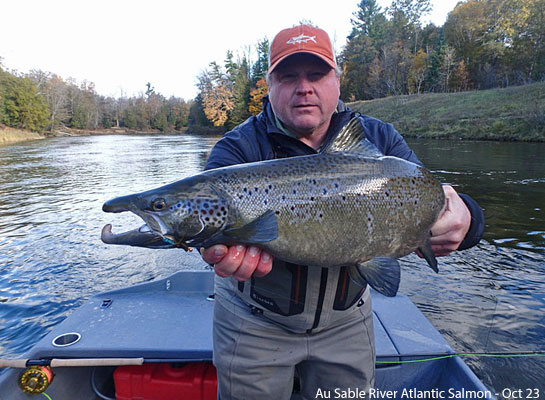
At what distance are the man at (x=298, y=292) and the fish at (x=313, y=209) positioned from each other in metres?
0.18

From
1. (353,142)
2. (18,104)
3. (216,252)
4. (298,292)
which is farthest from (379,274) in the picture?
(18,104)

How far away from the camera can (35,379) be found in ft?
9.94

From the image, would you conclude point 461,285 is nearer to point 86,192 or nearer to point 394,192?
point 394,192

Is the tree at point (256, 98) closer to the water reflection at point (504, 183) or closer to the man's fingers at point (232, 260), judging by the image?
the water reflection at point (504, 183)

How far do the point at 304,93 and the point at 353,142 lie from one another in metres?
0.46

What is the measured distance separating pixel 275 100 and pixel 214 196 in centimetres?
86

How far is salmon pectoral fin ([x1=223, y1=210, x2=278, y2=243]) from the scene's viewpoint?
81.4 inches

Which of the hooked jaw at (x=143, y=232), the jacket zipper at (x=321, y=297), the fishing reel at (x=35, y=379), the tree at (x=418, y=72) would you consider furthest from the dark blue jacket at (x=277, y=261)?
the tree at (x=418, y=72)

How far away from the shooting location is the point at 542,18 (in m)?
52.3

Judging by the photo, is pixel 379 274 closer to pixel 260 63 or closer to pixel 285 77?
pixel 285 77

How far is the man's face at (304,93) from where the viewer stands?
2453 millimetres

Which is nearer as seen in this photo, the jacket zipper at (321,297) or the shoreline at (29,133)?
the jacket zipper at (321,297)

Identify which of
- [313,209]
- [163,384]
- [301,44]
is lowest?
[163,384]

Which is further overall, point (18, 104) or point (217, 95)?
point (217, 95)
